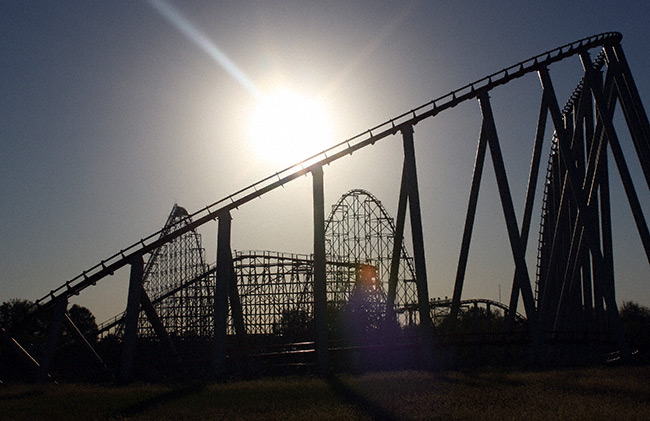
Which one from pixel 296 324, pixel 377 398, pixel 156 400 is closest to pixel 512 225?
pixel 377 398

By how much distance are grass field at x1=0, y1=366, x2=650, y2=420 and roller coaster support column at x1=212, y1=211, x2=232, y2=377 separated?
9.74 feet

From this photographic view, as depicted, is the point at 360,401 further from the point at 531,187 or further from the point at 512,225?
the point at 531,187

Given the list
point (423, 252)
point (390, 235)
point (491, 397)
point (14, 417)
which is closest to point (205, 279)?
point (390, 235)

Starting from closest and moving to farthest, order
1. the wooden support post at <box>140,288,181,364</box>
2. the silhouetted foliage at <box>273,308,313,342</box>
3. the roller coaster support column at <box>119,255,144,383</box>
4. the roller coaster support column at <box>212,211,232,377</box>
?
the roller coaster support column at <box>212,211,232,377</box>, the roller coaster support column at <box>119,255,144,383</box>, the wooden support post at <box>140,288,181,364</box>, the silhouetted foliage at <box>273,308,313,342</box>

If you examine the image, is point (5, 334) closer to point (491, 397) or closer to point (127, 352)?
point (127, 352)

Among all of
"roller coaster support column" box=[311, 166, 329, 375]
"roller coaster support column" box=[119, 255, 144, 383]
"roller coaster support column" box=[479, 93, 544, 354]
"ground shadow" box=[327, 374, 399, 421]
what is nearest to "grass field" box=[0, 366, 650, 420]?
"ground shadow" box=[327, 374, 399, 421]

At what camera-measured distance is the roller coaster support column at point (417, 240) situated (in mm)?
21656

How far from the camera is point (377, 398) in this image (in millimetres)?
14000

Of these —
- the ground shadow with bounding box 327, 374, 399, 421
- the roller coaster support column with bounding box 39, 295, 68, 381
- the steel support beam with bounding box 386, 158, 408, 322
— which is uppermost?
the steel support beam with bounding box 386, 158, 408, 322

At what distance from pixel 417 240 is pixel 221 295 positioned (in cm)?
802

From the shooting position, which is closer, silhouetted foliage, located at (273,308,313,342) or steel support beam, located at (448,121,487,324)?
steel support beam, located at (448,121,487,324)

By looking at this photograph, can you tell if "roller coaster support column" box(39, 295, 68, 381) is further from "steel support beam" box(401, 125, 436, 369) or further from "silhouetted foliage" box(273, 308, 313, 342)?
"steel support beam" box(401, 125, 436, 369)

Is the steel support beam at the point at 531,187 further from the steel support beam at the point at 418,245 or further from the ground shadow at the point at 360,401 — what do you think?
the ground shadow at the point at 360,401

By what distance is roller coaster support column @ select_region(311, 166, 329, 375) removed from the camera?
21594 millimetres
